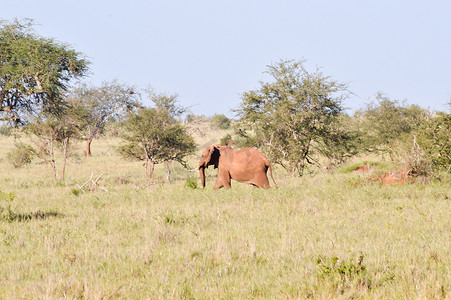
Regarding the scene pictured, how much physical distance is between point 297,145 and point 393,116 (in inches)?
545

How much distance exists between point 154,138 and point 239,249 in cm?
2127

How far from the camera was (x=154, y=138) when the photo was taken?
1043 inches

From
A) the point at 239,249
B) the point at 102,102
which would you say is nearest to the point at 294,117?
the point at 239,249

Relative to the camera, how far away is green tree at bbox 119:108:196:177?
25906 millimetres

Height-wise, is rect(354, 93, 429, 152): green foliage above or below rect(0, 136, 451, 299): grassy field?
above

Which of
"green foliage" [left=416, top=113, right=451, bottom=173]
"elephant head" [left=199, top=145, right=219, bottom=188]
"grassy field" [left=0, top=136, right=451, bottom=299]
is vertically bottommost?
"grassy field" [left=0, top=136, right=451, bottom=299]

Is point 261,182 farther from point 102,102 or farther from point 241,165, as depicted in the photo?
point 102,102

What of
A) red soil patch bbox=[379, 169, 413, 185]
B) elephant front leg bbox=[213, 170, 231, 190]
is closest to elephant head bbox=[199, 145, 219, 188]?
elephant front leg bbox=[213, 170, 231, 190]

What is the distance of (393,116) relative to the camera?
3094 centimetres

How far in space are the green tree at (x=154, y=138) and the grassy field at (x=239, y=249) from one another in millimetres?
15085

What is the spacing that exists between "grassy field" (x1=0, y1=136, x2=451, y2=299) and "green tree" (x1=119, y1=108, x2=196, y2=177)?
15085mm

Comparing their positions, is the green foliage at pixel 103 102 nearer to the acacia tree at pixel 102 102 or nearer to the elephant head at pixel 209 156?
the acacia tree at pixel 102 102

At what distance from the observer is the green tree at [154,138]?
85.0ft

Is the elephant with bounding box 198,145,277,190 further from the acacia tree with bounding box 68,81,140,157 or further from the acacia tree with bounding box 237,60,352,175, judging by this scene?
the acacia tree with bounding box 68,81,140,157
